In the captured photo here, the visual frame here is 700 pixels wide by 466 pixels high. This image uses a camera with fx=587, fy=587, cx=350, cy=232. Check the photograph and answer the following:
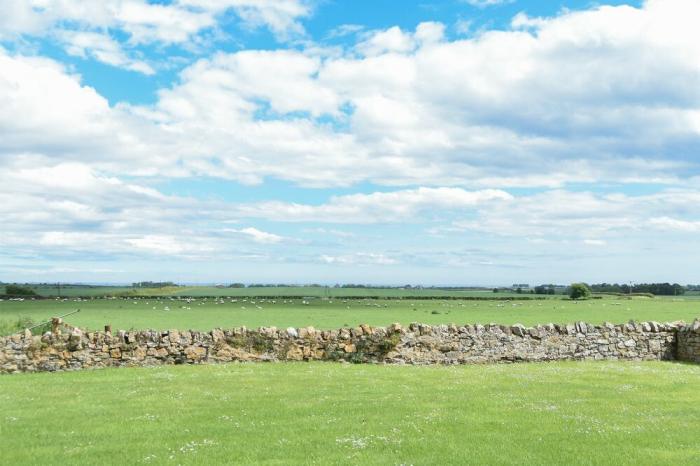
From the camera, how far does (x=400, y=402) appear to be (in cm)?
1370

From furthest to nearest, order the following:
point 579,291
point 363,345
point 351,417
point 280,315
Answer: point 579,291 < point 280,315 < point 363,345 < point 351,417

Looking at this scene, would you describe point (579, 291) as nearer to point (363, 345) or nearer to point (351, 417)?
point (363, 345)

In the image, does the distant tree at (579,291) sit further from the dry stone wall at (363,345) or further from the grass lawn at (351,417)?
the grass lawn at (351,417)

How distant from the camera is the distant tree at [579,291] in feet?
314

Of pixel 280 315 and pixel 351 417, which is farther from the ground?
pixel 280 315

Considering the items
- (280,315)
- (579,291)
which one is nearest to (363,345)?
(280,315)

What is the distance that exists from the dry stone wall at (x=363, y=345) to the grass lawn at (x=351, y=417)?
1.39 meters

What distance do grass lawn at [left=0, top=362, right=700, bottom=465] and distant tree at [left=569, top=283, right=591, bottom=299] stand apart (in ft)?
266

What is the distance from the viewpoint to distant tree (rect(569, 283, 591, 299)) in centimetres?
9574

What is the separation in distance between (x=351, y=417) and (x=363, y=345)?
395 inches

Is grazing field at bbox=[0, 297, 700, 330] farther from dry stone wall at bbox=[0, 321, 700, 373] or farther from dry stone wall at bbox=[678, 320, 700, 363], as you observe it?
dry stone wall at bbox=[678, 320, 700, 363]

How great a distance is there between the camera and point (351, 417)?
39.5 ft

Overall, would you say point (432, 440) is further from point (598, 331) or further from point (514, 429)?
point (598, 331)

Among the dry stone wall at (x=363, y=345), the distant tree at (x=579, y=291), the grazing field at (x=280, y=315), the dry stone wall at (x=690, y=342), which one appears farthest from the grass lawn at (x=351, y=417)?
the distant tree at (x=579, y=291)
